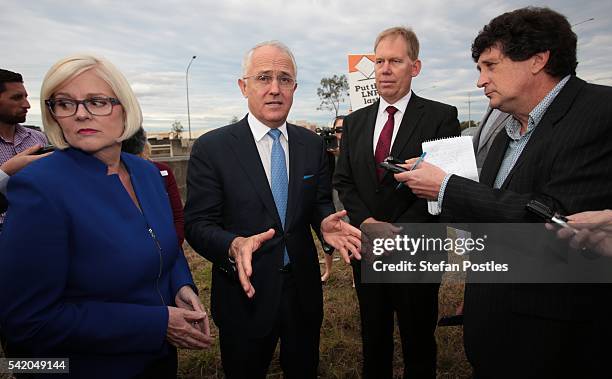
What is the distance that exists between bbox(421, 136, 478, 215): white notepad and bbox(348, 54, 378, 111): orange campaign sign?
4044 mm

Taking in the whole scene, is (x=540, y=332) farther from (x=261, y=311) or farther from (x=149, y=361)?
(x=149, y=361)

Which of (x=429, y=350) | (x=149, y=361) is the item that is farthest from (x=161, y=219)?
(x=429, y=350)

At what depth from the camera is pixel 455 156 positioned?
86.3 inches

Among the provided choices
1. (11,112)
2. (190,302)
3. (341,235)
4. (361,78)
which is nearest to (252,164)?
(341,235)

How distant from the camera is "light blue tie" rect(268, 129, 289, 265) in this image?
2.36 metres

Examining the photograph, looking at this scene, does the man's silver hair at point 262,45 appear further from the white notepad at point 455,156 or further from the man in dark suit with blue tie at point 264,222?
the white notepad at point 455,156

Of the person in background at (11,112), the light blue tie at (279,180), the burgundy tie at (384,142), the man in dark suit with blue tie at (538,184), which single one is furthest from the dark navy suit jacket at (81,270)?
the person in background at (11,112)

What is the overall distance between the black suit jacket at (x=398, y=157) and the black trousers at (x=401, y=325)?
51cm

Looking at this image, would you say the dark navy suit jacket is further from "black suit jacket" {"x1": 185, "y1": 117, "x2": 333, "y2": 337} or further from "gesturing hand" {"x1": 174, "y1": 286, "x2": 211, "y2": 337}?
"black suit jacket" {"x1": 185, "y1": 117, "x2": 333, "y2": 337}

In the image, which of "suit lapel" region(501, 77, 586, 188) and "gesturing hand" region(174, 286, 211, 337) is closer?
"suit lapel" region(501, 77, 586, 188)

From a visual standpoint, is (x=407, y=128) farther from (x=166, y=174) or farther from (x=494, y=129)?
Answer: (x=166, y=174)

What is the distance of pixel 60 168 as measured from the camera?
4.97 feet

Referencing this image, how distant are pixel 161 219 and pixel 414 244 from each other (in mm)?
1862

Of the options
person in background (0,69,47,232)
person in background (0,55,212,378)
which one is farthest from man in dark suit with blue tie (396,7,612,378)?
person in background (0,69,47,232)
